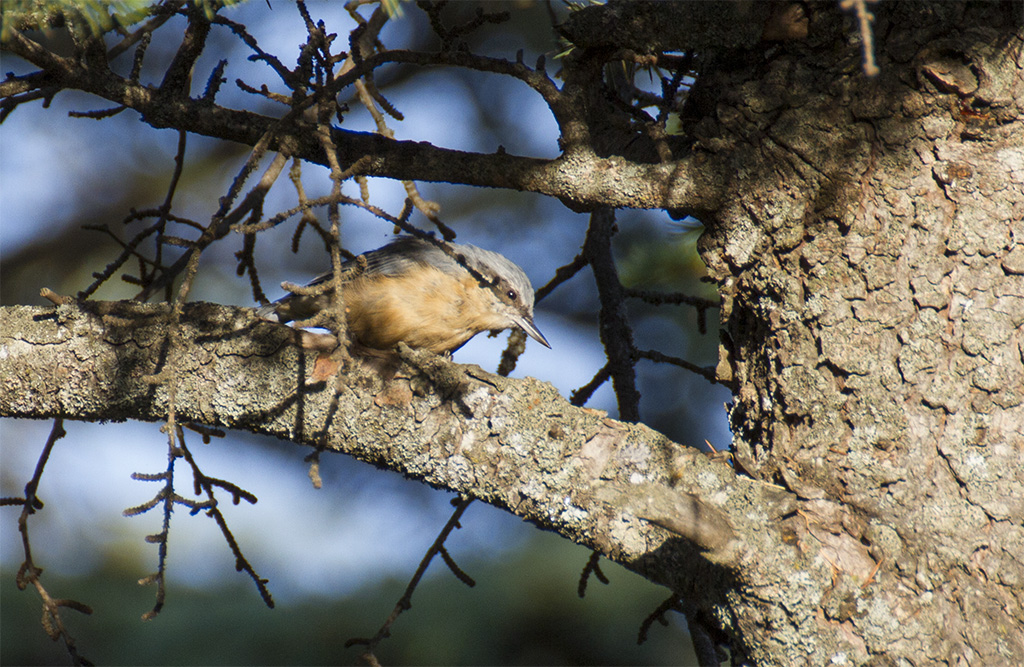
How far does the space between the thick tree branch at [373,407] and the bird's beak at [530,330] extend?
1.27 metres

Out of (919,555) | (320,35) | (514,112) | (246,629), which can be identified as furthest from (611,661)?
(514,112)

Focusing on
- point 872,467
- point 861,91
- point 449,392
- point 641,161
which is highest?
point 641,161

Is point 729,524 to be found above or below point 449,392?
below

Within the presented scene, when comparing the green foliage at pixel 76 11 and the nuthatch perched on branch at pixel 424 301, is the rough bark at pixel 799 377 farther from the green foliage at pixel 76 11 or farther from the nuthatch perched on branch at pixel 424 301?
the nuthatch perched on branch at pixel 424 301

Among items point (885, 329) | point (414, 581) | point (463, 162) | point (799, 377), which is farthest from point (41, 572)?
point (885, 329)

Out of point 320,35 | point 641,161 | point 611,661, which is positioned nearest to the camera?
point 320,35

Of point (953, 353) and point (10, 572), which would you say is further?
point (10, 572)

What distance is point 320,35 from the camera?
5.98 ft

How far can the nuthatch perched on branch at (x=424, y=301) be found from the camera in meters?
2.97

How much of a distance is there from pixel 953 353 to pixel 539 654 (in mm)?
2723

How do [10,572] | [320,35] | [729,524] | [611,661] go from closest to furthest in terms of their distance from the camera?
1. [729,524]
2. [320,35]
3. [611,661]
4. [10,572]

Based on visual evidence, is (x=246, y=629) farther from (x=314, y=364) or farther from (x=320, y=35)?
(x=320, y=35)

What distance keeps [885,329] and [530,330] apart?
5.44 ft

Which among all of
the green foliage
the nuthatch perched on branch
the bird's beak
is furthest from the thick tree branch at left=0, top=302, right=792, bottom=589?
the bird's beak
